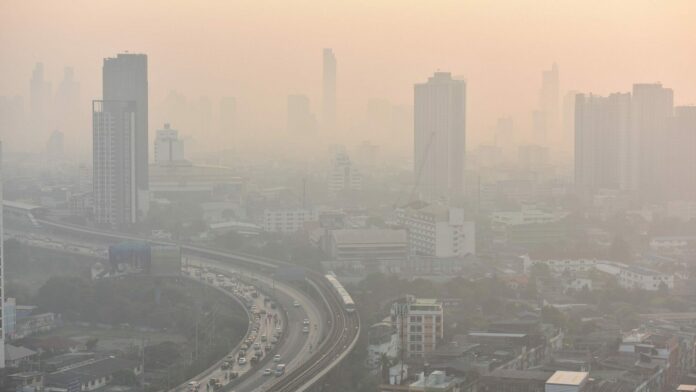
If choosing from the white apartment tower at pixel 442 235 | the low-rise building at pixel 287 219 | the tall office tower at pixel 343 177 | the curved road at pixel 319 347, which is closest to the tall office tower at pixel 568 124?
the tall office tower at pixel 343 177

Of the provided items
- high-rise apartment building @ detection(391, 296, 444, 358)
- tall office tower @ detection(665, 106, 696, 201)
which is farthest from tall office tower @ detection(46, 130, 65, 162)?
high-rise apartment building @ detection(391, 296, 444, 358)

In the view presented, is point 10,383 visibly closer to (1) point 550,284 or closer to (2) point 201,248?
(1) point 550,284

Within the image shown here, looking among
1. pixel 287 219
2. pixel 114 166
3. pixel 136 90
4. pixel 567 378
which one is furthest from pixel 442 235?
pixel 136 90

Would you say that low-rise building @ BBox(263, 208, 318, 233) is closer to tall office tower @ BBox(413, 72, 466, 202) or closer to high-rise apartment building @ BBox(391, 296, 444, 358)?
tall office tower @ BBox(413, 72, 466, 202)

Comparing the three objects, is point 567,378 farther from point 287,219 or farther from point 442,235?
point 287,219

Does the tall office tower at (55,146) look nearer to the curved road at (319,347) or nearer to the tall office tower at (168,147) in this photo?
the tall office tower at (168,147)

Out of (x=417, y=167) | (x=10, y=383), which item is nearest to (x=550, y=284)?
(x=10, y=383)
